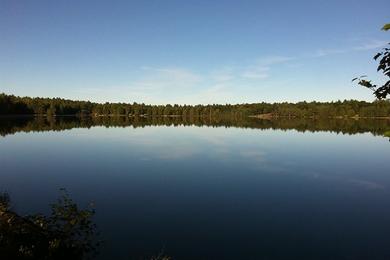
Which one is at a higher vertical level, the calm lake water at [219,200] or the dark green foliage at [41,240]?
the dark green foliage at [41,240]

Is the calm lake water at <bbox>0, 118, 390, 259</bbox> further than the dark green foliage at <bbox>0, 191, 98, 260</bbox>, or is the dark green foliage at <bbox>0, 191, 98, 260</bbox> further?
the calm lake water at <bbox>0, 118, 390, 259</bbox>

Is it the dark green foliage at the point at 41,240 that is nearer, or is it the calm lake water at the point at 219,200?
the dark green foliage at the point at 41,240

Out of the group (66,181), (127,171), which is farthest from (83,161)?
(66,181)

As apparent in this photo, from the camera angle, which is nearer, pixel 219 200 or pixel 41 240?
pixel 41 240

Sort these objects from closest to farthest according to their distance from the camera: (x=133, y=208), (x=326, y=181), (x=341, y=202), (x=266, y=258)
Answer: (x=266, y=258)
(x=133, y=208)
(x=341, y=202)
(x=326, y=181)

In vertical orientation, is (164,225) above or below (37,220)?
below

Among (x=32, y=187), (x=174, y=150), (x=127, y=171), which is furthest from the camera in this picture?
(x=174, y=150)

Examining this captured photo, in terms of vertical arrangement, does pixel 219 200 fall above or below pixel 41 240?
below

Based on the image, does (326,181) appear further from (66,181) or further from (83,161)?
(83,161)

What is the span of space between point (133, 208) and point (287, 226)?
10.1 meters

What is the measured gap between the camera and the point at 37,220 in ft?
56.9

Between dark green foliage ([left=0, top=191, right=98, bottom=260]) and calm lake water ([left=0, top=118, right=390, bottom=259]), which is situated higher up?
dark green foliage ([left=0, top=191, right=98, bottom=260])

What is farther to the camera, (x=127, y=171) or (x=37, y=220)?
(x=127, y=171)

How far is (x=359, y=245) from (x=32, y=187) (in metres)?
25.0
